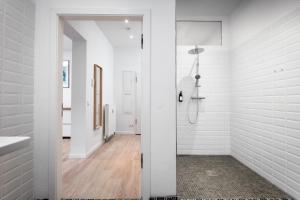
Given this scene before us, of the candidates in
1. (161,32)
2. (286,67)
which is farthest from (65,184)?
(286,67)

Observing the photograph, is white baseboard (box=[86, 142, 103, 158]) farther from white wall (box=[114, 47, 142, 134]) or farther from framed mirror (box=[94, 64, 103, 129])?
white wall (box=[114, 47, 142, 134])

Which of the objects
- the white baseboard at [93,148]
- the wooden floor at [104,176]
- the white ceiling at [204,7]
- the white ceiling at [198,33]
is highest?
the white ceiling at [204,7]

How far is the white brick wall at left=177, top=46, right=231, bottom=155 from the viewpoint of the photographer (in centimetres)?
363

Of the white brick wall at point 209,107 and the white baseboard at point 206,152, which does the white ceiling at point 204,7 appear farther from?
the white baseboard at point 206,152

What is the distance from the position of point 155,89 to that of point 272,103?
5.10 feet

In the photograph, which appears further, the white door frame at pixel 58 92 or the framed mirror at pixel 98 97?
the framed mirror at pixel 98 97

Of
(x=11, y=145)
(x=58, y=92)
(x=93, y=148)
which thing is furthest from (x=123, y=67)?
(x=11, y=145)

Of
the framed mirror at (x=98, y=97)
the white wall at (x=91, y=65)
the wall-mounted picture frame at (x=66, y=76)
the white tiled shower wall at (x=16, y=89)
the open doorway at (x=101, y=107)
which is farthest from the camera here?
the wall-mounted picture frame at (x=66, y=76)

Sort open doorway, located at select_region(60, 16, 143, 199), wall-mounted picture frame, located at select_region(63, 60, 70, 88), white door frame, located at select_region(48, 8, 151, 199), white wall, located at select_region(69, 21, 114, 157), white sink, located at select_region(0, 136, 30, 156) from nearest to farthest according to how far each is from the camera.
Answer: white sink, located at select_region(0, 136, 30, 156), white door frame, located at select_region(48, 8, 151, 199), open doorway, located at select_region(60, 16, 143, 199), white wall, located at select_region(69, 21, 114, 157), wall-mounted picture frame, located at select_region(63, 60, 70, 88)

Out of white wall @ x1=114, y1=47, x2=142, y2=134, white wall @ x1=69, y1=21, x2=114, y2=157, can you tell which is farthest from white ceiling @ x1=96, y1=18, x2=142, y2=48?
white wall @ x1=114, y1=47, x2=142, y2=134

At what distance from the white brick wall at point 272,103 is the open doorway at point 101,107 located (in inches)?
65.1

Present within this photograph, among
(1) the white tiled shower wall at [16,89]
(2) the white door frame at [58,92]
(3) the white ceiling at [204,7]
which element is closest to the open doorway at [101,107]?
(2) the white door frame at [58,92]

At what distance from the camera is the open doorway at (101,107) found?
2.41 meters

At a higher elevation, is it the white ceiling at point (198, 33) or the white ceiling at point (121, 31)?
the white ceiling at point (121, 31)
